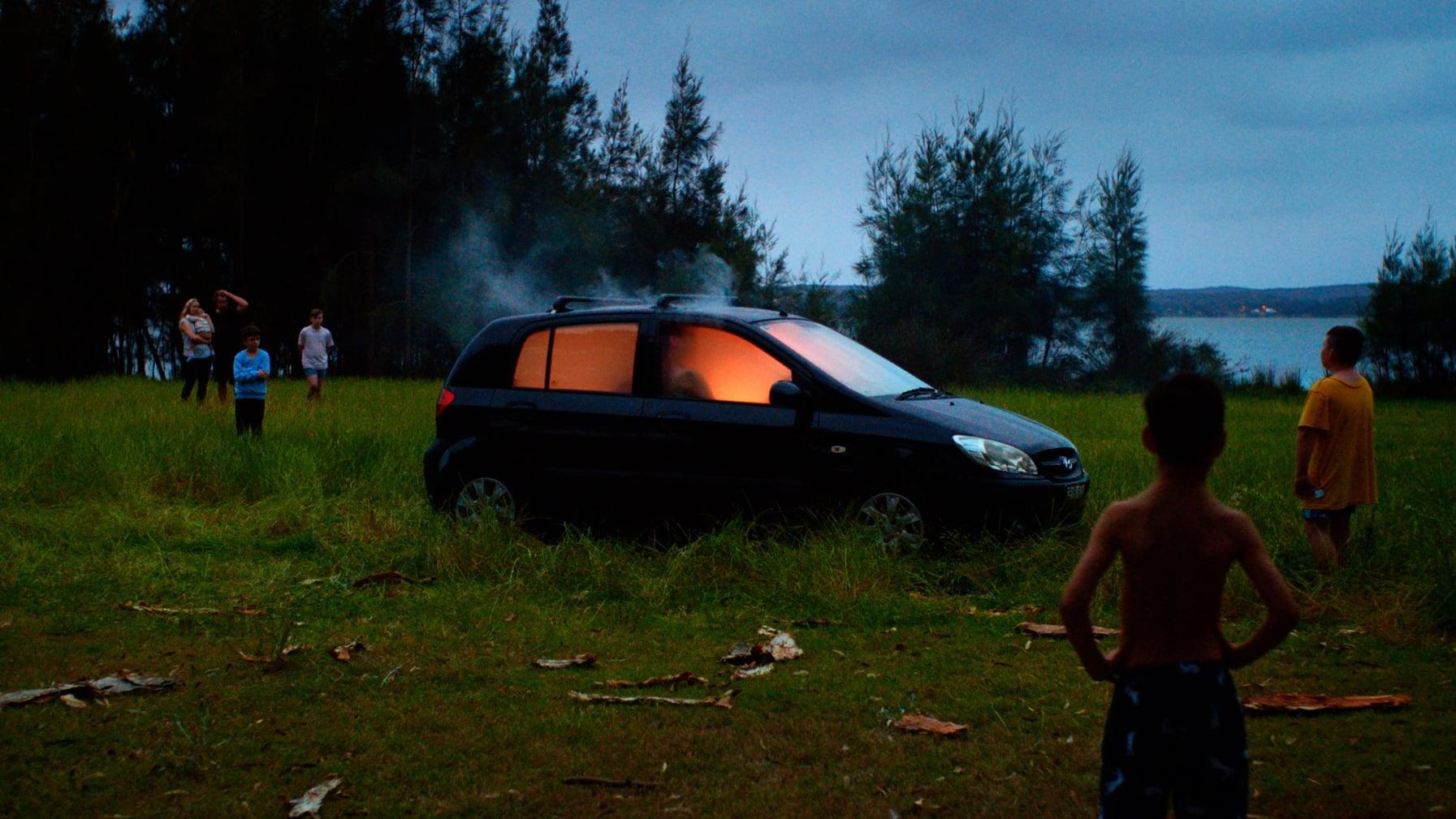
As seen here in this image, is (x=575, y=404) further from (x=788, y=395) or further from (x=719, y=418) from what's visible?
(x=788, y=395)

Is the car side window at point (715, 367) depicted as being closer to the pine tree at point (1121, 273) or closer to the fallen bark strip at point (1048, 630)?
the fallen bark strip at point (1048, 630)

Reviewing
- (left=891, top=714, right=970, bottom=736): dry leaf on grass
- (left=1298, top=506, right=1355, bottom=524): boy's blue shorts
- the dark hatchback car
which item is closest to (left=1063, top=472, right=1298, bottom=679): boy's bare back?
(left=891, top=714, right=970, bottom=736): dry leaf on grass

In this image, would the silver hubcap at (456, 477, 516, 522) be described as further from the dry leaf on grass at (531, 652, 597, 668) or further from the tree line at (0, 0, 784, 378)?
the tree line at (0, 0, 784, 378)

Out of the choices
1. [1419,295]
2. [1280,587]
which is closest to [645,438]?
[1280,587]

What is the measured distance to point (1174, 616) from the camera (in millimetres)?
2719

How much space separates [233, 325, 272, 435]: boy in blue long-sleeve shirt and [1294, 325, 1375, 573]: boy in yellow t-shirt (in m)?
10.4

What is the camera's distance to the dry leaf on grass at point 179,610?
22.5ft

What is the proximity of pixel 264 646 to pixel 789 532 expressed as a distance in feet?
11.0

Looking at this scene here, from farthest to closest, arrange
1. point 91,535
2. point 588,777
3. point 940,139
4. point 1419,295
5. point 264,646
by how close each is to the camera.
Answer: point 940,139
point 1419,295
point 91,535
point 264,646
point 588,777

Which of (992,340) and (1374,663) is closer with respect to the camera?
(1374,663)

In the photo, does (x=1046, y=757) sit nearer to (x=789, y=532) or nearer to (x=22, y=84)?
(x=789, y=532)

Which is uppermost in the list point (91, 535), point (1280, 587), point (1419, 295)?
point (1419, 295)

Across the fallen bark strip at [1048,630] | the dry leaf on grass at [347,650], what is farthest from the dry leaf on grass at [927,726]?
the dry leaf on grass at [347,650]

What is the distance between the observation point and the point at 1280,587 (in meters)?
2.66
